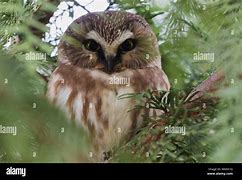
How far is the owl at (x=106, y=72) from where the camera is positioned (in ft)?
4.97

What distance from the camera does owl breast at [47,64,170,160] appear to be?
154cm

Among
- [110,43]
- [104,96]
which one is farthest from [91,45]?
[104,96]

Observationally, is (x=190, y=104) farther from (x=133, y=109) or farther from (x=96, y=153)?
(x=96, y=153)

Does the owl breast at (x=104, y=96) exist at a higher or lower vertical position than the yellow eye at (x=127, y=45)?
lower

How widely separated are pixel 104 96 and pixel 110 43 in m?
0.18

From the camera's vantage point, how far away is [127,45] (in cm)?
152

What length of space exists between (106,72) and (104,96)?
0.27 feet

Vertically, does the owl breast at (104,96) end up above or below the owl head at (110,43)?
below

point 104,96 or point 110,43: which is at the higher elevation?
point 110,43

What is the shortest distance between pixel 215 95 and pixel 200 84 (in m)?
0.11

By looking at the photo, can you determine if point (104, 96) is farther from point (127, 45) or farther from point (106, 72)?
point (127, 45)

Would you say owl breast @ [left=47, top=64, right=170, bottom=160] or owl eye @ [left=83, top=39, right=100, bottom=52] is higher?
owl eye @ [left=83, top=39, right=100, bottom=52]
